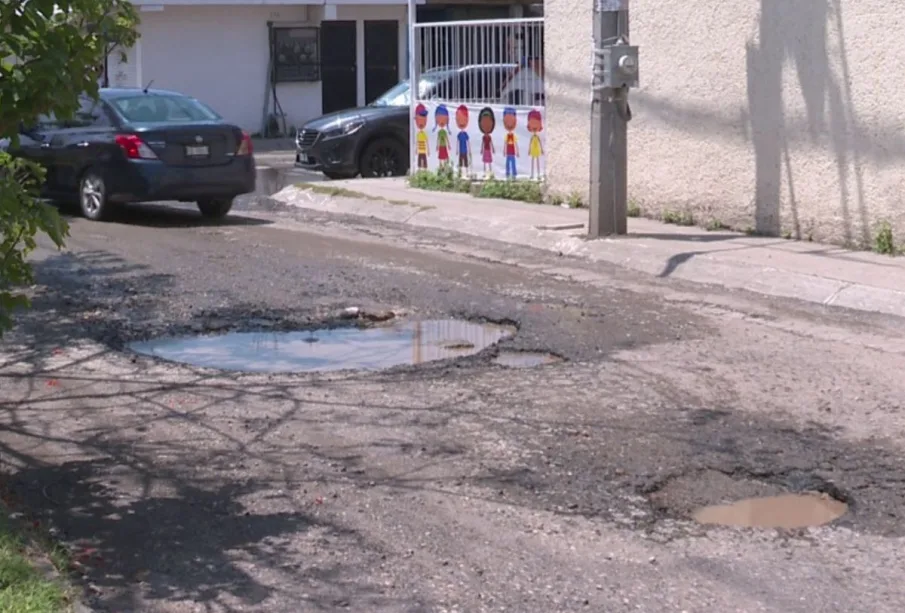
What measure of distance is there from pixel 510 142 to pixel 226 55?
1526 centimetres

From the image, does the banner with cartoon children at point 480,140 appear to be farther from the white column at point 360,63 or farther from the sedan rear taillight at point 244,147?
the white column at point 360,63

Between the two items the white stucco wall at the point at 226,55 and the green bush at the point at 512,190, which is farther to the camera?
the white stucco wall at the point at 226,55

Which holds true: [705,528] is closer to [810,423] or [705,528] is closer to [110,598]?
[810,423]

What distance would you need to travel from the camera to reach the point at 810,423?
7.73 meters

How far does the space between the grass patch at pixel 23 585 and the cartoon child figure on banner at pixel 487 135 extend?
42.8 ft

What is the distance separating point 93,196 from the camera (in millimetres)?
16656

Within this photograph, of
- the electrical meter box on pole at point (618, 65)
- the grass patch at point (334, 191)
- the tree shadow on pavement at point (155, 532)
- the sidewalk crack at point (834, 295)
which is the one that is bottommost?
the tree shadow on pavement at point (155, 532)

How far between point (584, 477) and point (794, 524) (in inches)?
39.5

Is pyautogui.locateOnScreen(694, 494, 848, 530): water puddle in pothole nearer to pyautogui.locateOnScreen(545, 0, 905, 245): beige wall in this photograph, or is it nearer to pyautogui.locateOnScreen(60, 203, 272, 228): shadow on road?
pyautogui.locateOnScreen(545, 0, 905, 245): beige wall

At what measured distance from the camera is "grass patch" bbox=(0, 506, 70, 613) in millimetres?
4895

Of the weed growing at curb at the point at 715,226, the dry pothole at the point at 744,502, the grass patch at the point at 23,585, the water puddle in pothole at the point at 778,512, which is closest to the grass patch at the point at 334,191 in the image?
the weed growing at curb at the point at 715,226

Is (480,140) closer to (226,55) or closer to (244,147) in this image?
(244,147)

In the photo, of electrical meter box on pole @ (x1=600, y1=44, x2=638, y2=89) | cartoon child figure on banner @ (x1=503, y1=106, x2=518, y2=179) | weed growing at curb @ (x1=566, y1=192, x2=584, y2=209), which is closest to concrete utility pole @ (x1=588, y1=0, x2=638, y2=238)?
electrical meter box on pole @ (x1=600, y1=44, x2=638, y2=89)

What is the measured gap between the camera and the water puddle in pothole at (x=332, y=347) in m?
9.23
